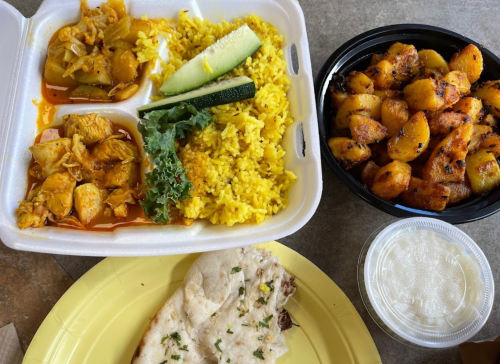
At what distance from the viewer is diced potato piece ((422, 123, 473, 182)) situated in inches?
87.3

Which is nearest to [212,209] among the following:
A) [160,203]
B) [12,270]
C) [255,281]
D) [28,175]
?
[160,203]

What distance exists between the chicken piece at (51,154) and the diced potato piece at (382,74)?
171 centimetres

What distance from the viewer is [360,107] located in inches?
92.1

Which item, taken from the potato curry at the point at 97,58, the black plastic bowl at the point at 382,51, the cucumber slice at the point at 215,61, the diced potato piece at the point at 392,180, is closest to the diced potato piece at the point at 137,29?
the potato curry at the point at 97,58

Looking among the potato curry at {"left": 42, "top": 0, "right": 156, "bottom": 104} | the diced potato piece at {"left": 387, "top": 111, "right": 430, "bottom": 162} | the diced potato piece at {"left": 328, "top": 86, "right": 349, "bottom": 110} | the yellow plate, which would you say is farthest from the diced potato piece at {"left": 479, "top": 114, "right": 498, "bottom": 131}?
the potato curry at {"left": 42, "top": 0, "right": 156, "bottom": 104}

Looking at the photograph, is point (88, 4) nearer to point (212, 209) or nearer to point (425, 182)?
point (212, 209)

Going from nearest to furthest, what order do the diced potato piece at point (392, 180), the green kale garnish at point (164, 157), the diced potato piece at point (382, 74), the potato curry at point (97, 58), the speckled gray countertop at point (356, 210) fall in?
1. the green kale garnish at point (164, 157)
2. the diced potato piece at point (392, 180)
3. the potato curry at point (97, 58)
4. the diced potato piece at point (382, 74)
5. the speckled gray countertop at point (356, 210)

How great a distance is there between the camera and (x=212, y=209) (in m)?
2.22

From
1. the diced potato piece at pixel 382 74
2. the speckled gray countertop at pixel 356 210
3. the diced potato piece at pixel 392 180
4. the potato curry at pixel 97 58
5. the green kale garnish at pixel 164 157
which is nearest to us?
the green kale garnish at pixel 164 157

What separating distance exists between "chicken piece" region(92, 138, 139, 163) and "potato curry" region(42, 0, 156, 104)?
27cm

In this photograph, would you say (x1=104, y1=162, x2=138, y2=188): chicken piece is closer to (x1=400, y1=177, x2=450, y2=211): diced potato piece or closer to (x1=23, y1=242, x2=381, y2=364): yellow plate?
(x1=23, y1=242, x2=381, y2=364): yellow plate

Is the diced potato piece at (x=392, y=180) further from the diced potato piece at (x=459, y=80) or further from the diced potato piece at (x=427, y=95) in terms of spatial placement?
the diced potato piece at (x=459, y=80)

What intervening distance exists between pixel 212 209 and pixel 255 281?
18.6 inches

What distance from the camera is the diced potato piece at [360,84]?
239 cm
